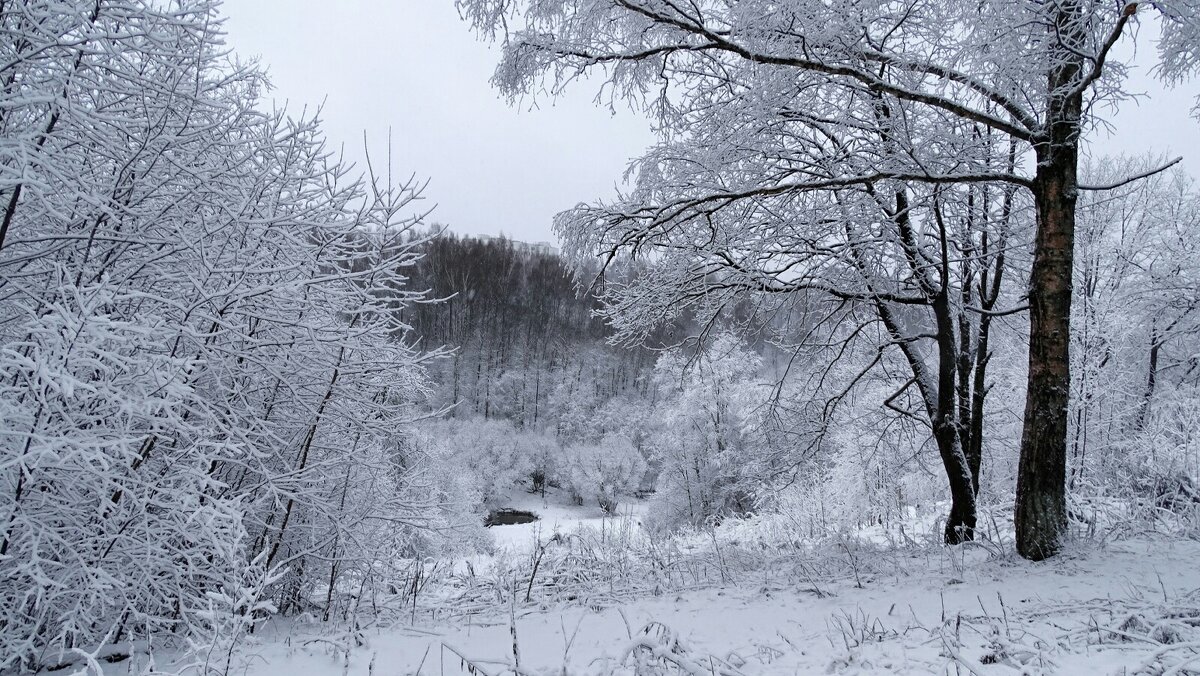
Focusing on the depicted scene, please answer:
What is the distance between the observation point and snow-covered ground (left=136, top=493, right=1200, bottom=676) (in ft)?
7.35

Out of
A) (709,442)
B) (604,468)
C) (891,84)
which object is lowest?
(604,468)

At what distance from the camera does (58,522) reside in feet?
9.65

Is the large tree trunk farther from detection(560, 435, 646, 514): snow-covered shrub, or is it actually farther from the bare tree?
detection(560, 435, 646, 514): snow-covered shrub

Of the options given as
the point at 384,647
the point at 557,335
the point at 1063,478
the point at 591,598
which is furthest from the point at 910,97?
the point at 557,335

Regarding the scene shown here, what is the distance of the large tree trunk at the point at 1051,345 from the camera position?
4.17 meters

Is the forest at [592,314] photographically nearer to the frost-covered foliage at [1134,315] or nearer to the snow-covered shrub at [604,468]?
the frost-covered foliage at [1134,315]

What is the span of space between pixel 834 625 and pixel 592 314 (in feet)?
11.7

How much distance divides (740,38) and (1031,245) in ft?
13.0

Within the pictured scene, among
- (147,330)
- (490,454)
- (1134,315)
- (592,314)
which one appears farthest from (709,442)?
(490,454)

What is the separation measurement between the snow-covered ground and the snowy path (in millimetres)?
13

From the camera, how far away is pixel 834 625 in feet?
11.0

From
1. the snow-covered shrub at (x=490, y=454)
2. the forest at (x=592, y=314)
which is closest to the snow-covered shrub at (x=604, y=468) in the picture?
the snow-covered shrub at (x=490, y=454)

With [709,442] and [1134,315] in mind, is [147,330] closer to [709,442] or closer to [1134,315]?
[1134,315]

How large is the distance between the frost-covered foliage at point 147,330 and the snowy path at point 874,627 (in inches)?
34.4
